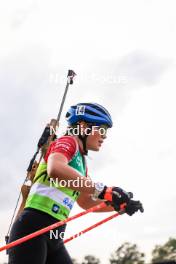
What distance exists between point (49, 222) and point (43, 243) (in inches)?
9.0

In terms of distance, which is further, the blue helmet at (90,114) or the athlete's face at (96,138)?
the blue helmet at (90,114)

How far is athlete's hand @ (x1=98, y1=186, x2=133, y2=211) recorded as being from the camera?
445 cm

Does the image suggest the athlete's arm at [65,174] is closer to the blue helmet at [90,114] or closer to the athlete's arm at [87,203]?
the blue helmet at [90,114]

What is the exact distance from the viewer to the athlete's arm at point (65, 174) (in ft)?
14.0

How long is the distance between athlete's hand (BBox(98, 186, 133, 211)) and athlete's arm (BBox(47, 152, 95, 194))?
0.45 feet

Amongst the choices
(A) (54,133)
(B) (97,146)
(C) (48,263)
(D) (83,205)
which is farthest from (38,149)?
(C) (48,263)

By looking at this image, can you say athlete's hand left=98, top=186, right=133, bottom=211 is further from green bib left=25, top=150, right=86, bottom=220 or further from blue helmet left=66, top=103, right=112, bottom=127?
blue helmet left=66, top=103, right=112, bottom=127

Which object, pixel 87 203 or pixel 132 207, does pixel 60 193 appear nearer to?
pixel 132 207

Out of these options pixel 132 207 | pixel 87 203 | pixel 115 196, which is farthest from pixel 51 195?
pixel 87 203

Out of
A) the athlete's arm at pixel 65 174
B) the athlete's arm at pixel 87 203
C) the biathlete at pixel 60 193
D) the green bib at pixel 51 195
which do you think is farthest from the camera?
the athlete's arm at pixel 87 203

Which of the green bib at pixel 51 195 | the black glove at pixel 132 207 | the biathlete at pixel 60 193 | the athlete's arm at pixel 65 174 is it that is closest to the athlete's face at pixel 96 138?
the biathlete at pixel 60 193

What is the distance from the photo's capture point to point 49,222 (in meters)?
4.58

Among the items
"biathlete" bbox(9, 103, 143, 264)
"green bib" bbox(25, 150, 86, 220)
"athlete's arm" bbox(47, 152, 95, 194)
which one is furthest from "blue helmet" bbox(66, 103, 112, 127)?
"athlete's arm" bbox(47, 152, 95, 194)

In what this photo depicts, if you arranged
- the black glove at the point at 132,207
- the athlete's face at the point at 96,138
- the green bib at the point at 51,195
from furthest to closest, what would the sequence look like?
the athlete's face at the point at 96,138
the green bib at the point at 51,195
the black glove at the point at 132,207
